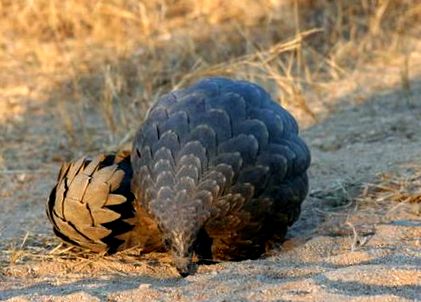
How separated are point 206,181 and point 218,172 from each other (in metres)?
0.05

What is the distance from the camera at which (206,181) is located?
3.15 meters

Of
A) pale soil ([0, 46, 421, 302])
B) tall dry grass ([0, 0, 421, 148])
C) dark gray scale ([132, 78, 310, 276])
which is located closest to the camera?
pale soil ([0, 46, 421, 302])

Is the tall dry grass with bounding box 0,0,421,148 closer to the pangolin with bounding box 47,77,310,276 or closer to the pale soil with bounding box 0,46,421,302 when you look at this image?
the pale soil with bounding box 0,46,421,302

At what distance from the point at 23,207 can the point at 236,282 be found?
153 cm

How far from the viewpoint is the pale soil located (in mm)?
2984

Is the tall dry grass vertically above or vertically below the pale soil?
above

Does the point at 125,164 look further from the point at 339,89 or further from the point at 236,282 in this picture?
the point at 339,89

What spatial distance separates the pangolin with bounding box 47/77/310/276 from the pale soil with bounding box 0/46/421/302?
0.31ft

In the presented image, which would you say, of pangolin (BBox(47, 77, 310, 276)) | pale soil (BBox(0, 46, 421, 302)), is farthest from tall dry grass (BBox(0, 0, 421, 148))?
pangolin (BBox(47, 77, 310, 276))

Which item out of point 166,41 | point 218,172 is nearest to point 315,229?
point 218,172

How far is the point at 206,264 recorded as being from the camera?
10.8 ft

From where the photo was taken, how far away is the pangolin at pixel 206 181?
3.15 meters

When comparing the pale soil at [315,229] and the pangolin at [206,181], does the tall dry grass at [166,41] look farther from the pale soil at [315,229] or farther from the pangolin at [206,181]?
the pangolin at [206,181]

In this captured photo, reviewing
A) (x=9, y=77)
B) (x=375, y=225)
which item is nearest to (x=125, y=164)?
(x=375, y=225)
